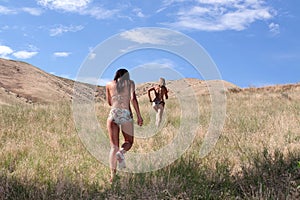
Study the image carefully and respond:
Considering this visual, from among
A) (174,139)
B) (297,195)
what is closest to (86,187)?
(297,195)

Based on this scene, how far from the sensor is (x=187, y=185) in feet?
18.2

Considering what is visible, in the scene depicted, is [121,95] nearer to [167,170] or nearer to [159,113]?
[167,170]

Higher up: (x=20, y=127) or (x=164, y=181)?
(x=20, y=127)

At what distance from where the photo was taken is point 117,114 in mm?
6270

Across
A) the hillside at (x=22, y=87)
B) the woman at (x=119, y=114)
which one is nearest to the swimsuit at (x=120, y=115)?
the woman at (x=119, y=114)

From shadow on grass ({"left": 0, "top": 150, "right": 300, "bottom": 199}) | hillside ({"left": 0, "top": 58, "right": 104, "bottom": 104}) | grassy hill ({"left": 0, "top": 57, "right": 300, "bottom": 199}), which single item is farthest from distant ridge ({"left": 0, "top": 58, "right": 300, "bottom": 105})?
shadow on grass ({"left": 0, "top": 150, "right": 300, "bottom": 199})

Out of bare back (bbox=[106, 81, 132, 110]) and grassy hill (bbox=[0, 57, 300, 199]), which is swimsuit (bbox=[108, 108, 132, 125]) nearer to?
bare back (bbox=[106, 81, 132, 110])

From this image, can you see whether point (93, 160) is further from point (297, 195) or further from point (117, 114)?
point (297, 195)

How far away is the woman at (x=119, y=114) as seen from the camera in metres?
6.27

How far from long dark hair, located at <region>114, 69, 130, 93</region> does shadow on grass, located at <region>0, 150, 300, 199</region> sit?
1.58 meters

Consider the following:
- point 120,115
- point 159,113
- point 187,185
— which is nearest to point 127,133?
point 120,115

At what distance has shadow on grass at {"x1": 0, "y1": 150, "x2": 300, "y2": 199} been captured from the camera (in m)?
5.07

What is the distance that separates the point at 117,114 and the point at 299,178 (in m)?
3.17

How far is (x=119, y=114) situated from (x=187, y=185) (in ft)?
5.58
